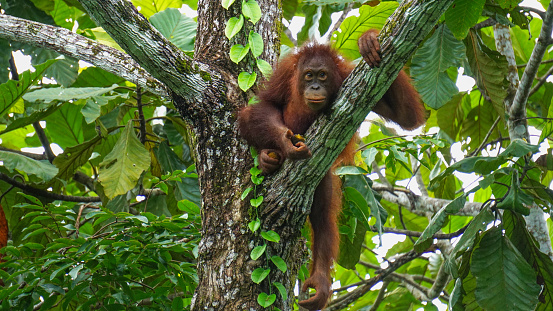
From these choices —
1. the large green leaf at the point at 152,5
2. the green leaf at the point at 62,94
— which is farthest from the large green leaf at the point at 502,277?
the large green leaf at the point at 152,5

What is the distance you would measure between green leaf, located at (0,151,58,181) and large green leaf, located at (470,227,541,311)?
2853 millimetres

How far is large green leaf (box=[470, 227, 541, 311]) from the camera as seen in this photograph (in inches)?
113

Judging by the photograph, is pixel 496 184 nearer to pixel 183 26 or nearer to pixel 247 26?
pixel 247 26

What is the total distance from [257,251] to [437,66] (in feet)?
6.44

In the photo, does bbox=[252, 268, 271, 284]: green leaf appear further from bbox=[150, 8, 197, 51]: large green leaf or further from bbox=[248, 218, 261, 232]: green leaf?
bbox=[150, 8, 197, 51]: large green leaf

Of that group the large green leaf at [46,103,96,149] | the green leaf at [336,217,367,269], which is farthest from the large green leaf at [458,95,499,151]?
the large green leaf at [46,103,96,149]

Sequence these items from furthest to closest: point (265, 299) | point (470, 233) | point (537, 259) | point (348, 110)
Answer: point (537, 259), point (470, 233), point (265, 299), point (348, 110)

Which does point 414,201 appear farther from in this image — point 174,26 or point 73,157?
point 73,157

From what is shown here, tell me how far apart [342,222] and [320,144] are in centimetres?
154

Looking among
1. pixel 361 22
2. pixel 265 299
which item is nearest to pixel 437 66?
pixel 361 22

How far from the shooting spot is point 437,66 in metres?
3.78

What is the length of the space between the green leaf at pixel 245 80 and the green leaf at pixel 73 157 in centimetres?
199

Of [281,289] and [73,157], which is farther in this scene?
[73,157]

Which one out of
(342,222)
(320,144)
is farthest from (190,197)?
(320,144)
